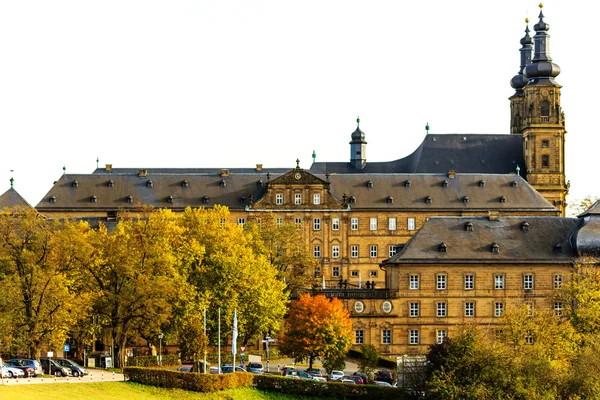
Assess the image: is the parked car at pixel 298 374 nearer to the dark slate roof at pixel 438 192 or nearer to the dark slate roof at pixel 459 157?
the dark slate roof at pixel 438 192

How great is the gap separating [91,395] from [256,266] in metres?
38.7

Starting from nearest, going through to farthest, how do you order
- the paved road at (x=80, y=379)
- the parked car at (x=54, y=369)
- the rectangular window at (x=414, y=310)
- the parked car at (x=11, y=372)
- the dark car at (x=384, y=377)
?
the paved road at (x=80, y=379), the parked car at (x=11, y=372), the parked car at (x=54, y=369), the dark car at (x=384, y=377), the rectangular window at (x=414, y=310)

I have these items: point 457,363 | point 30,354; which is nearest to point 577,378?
point 457,363

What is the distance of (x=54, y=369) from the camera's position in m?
97.7

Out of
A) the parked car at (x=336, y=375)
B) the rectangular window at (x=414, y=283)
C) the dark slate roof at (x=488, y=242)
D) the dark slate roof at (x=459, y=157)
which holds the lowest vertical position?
the parked car at (x=336, y=375)

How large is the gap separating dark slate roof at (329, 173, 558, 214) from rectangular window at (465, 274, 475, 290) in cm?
3401

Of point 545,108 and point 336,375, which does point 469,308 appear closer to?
point 336,375

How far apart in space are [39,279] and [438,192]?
7389cm

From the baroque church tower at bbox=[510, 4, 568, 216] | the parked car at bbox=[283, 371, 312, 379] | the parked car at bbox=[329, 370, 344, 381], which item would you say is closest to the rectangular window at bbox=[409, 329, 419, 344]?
the parked car at bbox=[329, 370, 344, 381]

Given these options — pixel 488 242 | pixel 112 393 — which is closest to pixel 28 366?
pixel 112 393

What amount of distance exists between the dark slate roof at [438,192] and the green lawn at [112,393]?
73.0 meters

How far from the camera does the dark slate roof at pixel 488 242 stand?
133m

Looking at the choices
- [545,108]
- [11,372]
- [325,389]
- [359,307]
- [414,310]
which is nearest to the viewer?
[11,372]

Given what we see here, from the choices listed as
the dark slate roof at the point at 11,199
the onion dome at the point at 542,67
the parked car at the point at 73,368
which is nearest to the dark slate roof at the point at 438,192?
the onion dome at the point at 542,67
